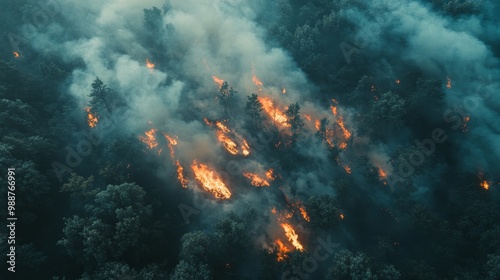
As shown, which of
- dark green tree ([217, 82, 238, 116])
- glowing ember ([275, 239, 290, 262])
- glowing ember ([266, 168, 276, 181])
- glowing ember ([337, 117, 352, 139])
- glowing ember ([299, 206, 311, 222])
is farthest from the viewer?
glowing ember ([337, 117, 352, 139])

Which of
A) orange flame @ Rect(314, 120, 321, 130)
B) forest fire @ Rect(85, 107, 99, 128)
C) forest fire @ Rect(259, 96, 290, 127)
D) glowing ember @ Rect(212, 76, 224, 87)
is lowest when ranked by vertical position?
forest fire @ Rect(85, 107, 99, 128)

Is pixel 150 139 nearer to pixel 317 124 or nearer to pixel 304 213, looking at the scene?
pixel 304 213

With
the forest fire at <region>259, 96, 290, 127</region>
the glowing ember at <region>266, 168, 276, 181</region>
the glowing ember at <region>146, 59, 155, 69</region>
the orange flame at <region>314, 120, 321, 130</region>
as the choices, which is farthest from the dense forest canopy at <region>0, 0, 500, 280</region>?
the glowing ember at <region>266, 168, 276, 181</region>

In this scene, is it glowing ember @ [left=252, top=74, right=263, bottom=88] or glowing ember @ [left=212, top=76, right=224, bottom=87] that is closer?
glowing ember @ [left=252, top=74, right=263, bottom=88]

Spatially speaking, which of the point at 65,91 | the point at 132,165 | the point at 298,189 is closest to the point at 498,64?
the point at 298,189

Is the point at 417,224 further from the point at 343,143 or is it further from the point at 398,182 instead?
the point at 343,143

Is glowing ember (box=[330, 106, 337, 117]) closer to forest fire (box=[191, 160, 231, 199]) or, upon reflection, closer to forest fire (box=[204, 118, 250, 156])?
forest fire (box=[204, 118, 250, 156])

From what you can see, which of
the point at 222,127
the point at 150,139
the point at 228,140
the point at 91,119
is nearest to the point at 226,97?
the point at 222,127

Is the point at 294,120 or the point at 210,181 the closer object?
the point at 210,181
